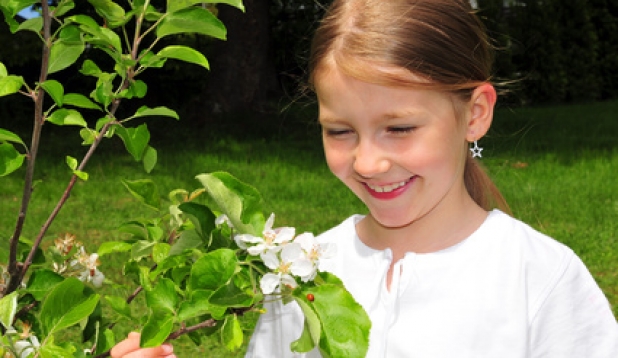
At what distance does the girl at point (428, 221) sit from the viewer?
2.10 meters

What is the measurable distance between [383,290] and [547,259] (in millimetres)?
406

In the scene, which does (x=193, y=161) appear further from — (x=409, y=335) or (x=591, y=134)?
(x=409, y=335)

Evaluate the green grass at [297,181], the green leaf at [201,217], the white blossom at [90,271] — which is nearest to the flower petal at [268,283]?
the green leaf at [201,217]

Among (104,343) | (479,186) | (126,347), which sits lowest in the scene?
A: (104,343)

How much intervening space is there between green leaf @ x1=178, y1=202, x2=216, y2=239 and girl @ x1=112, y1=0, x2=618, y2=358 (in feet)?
1.60

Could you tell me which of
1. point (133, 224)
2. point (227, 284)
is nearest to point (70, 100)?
point (133, 224)

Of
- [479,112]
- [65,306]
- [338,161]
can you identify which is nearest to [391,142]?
[338,161]

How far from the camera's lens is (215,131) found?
11.8 metres

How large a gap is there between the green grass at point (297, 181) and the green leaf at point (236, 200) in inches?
130

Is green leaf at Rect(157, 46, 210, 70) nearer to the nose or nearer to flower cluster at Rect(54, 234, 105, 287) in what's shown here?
the nose

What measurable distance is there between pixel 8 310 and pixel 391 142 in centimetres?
90

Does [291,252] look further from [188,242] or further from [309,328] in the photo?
[188,242]

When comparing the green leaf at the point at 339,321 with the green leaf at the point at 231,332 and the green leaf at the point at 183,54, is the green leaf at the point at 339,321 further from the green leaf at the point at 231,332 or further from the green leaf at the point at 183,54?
the green leaf at the point at 183,54

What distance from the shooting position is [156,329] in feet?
4.94
